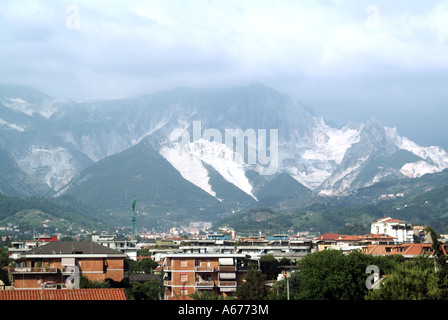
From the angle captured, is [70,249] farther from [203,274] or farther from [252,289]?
[252,289]

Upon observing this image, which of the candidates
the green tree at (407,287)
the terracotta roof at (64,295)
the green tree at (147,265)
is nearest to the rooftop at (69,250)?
the terracotta roof at (64,295)

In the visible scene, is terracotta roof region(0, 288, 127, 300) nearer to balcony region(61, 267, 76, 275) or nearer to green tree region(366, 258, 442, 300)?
green tree region(366, 258, 442, 300)

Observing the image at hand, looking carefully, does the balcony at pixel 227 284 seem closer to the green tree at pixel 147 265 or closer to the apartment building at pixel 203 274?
the apartment building at pixel 203 274

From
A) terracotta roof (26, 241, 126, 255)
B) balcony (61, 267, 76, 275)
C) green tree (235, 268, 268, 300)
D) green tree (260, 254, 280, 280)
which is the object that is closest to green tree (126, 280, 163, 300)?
terracotta roof (26, 241, 126, 255)
